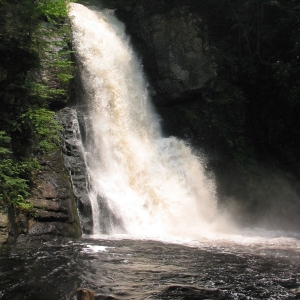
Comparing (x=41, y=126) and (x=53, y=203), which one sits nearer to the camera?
(x=53, y=203)

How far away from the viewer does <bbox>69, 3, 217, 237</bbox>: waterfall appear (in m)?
12.8

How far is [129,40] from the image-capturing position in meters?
19.3

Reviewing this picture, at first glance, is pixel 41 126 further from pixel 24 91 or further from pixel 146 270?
pixel 146 270

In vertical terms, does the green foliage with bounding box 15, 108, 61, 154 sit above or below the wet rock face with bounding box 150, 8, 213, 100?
below

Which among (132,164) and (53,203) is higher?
(132,164)

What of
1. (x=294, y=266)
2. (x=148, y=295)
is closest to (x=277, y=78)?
(x=294, y=266)

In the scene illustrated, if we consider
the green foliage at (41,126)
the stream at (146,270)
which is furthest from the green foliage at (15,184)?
the green foliage at (41,126)

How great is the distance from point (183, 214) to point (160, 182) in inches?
66.9

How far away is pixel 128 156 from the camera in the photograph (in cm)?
1490

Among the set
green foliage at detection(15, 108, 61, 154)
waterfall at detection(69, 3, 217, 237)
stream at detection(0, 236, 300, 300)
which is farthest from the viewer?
waterfall at detection(69, 3, 217, 237)

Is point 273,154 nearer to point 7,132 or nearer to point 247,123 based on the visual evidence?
point 247,123

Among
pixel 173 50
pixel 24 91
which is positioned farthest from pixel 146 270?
pixel 173 50

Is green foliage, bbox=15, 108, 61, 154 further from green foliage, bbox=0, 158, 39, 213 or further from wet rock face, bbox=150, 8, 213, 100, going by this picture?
wet rock face, bbox=150, 8, 213, 100

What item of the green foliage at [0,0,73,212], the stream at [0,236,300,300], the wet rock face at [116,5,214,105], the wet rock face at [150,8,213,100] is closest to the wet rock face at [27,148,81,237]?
the green foliage at [0,0,73,212]
